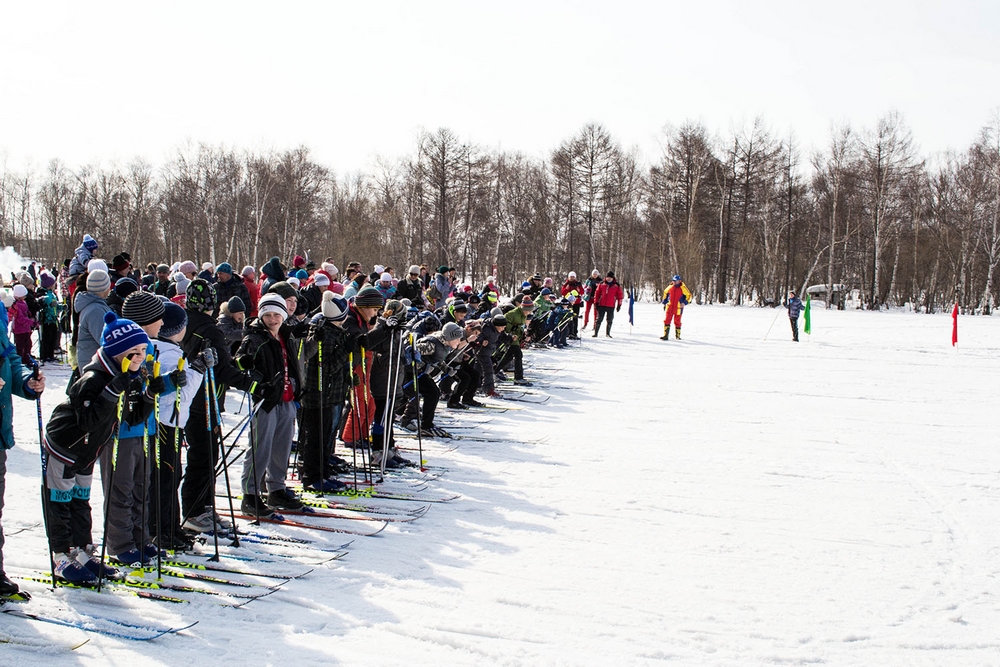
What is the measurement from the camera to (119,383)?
11.9 ft

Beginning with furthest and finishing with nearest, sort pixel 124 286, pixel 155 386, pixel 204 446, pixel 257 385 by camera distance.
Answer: pixel 124 286, pixel 257 385, pixel 204 446, pixel 155 386

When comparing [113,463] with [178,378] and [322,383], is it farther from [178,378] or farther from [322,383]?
[322,383]

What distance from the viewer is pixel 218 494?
5613 mm

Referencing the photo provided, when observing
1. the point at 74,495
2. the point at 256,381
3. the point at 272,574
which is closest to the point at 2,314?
the point at 74,495

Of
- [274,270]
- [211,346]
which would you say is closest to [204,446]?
[211,346]

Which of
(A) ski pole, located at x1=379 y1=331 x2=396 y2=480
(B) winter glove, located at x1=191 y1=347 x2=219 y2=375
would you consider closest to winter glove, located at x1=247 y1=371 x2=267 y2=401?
(B) winter glove, located at x1=191 y1=347 x2=219 y2=375

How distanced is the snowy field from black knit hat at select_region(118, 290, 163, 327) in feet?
5.08

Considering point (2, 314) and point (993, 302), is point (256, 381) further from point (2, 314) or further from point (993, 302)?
point (993, 302)

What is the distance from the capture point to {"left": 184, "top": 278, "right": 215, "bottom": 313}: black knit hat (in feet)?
17.4

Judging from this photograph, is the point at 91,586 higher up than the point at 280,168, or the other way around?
the point at 280,168

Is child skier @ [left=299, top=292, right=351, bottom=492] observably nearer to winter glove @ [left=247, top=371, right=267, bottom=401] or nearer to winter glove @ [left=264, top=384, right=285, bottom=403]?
winter glove @ [left=264, top=384, right=285, bottom=403]

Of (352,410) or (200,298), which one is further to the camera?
(352,410)

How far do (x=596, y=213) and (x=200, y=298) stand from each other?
4332 centimetres

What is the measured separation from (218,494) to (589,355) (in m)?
11.8
